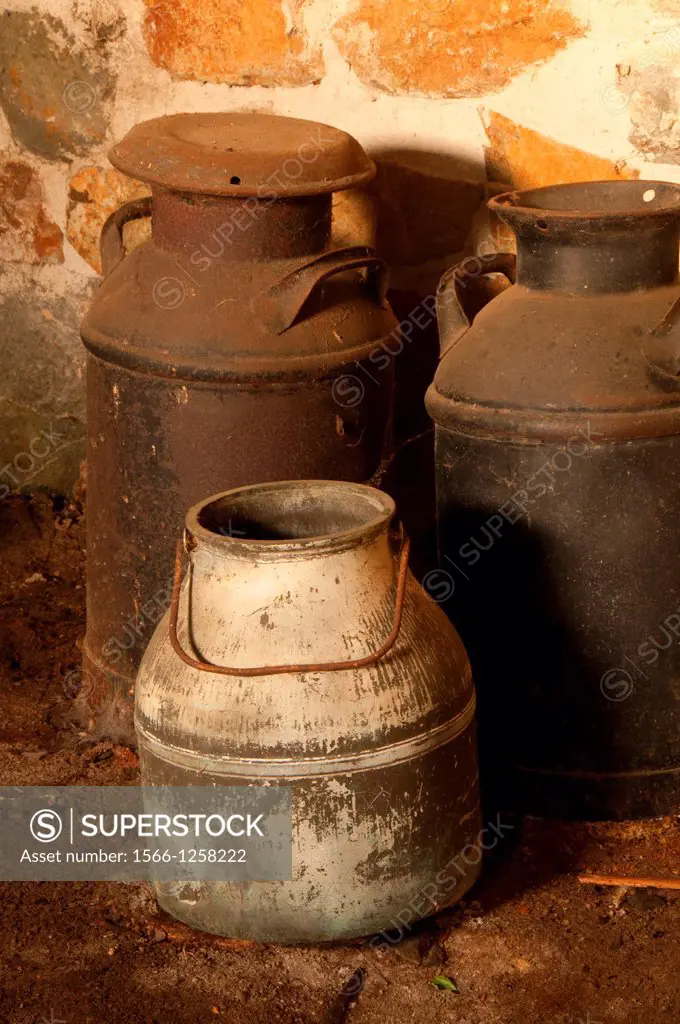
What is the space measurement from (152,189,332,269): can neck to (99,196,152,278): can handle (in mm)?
204

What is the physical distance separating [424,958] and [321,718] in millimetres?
418

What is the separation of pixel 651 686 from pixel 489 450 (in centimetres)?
49

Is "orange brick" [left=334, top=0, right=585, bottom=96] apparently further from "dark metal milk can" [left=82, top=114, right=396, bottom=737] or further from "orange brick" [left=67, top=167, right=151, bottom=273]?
"orange brick" [left=67, top=167, right=151, bottom=273]

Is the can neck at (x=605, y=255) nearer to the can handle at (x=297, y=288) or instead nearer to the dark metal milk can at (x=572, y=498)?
the dark metal milk can at (x=572, y=498)

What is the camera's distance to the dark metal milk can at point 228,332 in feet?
7.55

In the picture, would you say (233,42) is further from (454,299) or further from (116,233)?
(454,299)

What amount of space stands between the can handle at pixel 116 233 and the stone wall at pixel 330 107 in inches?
18.5

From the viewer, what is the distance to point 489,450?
2.21m

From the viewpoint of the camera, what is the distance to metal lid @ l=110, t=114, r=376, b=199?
2268 millimetres

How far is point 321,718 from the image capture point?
1.82 meters

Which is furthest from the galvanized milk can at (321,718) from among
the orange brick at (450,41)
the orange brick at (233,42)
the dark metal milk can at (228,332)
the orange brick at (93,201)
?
the orange brick at (93,201)

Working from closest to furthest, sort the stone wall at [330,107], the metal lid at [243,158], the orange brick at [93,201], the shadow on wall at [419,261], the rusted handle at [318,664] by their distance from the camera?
the rusted handle at [318,664] → the metal lid at [243,158] → the stone wall at [330,107] → the shadow on wall at [419,261] → the orange brick at [93,201]

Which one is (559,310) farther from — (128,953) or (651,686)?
(128,953)

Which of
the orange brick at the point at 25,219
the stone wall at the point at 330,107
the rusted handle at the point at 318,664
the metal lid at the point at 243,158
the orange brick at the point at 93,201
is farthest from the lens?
the orange brick at the point at 25,219
